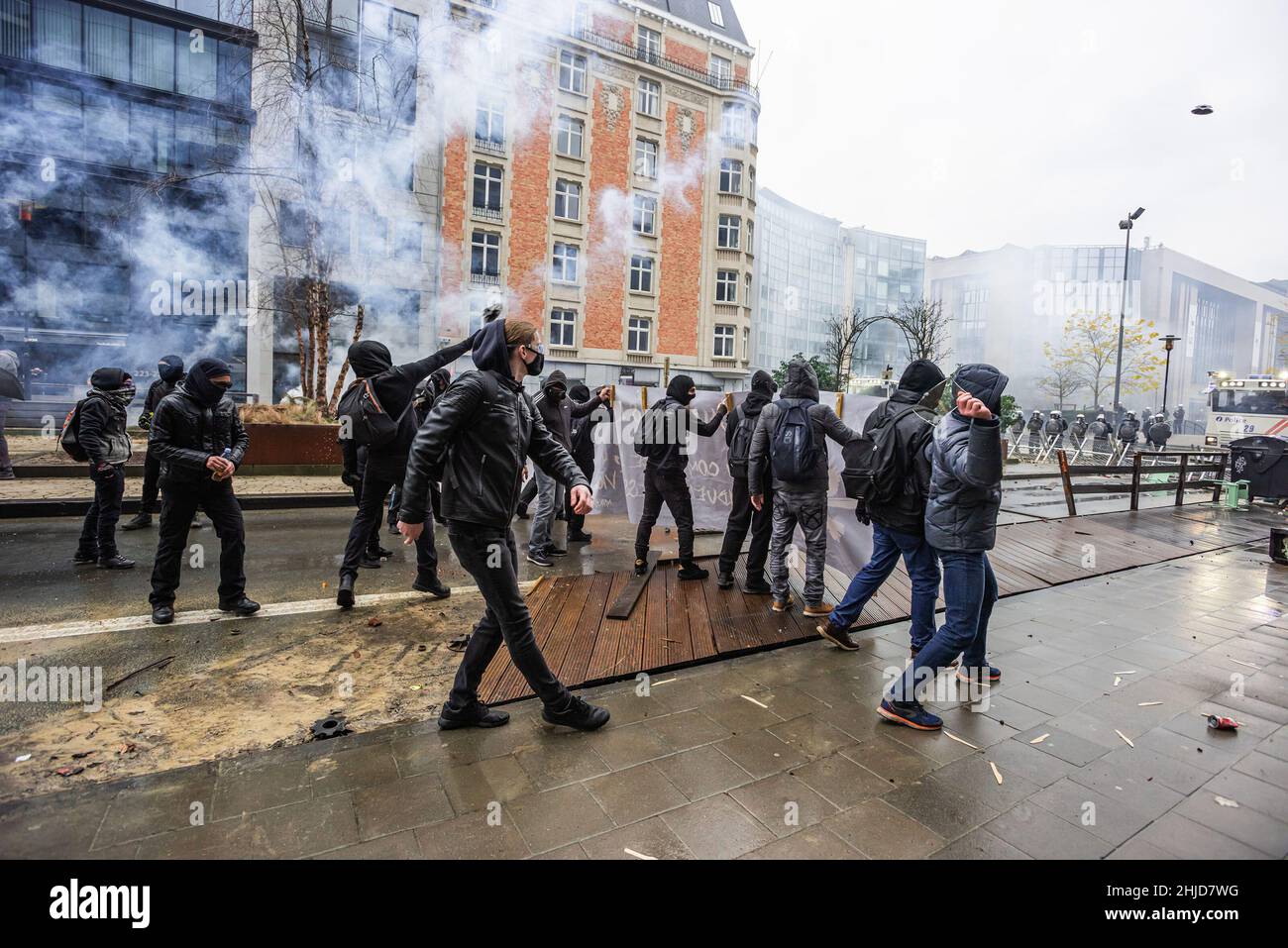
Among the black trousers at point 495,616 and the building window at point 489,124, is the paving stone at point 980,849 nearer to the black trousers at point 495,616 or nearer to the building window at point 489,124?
the black trousers at point 495,616

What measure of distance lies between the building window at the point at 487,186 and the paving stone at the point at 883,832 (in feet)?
90.1

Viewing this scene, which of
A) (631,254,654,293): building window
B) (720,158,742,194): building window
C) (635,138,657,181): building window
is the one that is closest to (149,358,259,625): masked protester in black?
(631,254,654,293): building window

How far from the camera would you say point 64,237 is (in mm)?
19375

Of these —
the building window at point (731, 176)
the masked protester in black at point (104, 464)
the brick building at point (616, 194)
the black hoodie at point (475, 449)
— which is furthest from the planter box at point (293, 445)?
the building window at point (731, 176)

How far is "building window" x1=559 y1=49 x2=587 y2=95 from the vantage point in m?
27.6

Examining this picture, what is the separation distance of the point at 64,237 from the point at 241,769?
24.3 meters

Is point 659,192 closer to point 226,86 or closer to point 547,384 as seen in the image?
point 226,86

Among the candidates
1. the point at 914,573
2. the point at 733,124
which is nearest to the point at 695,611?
the point at 914,573

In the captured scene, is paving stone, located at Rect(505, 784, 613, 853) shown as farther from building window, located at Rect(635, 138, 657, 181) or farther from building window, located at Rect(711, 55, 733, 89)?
building window, located at Rect(711, 55, 733, 89)

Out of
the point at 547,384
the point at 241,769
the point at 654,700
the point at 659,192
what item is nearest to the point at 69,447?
the point at 547,384

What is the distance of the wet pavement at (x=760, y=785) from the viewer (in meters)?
2.29

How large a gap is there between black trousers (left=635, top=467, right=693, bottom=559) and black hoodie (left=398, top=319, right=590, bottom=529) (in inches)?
108

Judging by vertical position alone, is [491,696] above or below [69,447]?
below

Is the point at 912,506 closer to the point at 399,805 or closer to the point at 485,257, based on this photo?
the point at 399,805
